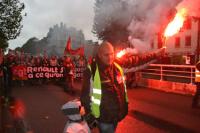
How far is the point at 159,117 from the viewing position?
34.1ft

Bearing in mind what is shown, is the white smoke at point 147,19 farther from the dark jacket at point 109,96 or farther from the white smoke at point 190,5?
the dark jacket at point 109,96

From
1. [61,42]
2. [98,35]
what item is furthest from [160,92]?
[61,42]

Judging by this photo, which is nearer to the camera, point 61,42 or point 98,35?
point 98,35

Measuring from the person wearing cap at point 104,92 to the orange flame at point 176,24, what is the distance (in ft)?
15.6

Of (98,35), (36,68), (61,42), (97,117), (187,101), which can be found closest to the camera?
(97,117)

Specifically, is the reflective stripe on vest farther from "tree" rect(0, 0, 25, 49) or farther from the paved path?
"tree" rect(0, 0, 25, 49)

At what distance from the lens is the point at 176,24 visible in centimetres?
1197

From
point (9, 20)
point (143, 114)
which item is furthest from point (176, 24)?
point (9, 20)

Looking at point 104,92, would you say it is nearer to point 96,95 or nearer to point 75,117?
point 96,95

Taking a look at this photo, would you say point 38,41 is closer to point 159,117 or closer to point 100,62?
point 159,117

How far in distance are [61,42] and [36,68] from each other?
46656 mm

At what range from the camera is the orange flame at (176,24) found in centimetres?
1054

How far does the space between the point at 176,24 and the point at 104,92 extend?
7.72 metres

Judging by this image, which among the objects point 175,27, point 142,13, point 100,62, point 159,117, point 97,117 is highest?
point 142,13
